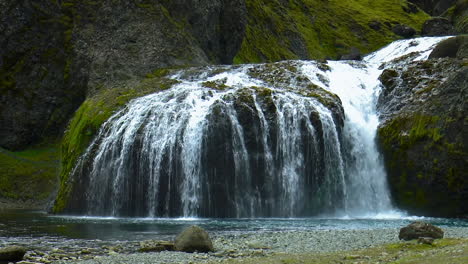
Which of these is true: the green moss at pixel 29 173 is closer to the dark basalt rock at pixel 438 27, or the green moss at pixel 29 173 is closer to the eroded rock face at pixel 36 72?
the eroded rock face at pixel 36 72

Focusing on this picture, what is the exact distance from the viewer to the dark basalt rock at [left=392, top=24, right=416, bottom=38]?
118 meters

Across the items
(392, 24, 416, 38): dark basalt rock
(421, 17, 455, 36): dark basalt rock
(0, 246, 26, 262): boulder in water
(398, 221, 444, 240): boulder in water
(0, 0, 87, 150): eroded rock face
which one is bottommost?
(0, 246, 26, 262): boulder in water

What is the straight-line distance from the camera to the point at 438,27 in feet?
329

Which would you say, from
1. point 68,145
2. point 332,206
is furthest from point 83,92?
point 332,206

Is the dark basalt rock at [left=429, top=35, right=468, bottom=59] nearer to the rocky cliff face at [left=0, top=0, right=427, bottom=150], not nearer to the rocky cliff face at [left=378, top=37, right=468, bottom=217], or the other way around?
the rocky cliff face at [left=378, top=37, right=468, bottom=217]

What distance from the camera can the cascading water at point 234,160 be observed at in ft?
121

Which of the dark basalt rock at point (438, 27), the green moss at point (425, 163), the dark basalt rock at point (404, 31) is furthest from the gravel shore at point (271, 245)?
the dark basalt rock at point (404, 31)

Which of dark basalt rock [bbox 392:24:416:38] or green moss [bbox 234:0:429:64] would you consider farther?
dark basalt rock [bbox 392:24:416:38]

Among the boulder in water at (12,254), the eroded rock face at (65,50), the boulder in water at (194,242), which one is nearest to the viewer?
the boulder in water at (12,254)

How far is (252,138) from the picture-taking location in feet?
125

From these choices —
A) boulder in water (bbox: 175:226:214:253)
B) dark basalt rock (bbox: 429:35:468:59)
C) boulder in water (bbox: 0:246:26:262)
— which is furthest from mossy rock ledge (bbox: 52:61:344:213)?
boulder in water (bbox: 0:246:26:262)

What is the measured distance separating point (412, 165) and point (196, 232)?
2388 centimetres

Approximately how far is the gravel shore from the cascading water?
42.7 ft

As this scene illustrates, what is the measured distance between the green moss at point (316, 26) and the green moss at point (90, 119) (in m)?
32.0
